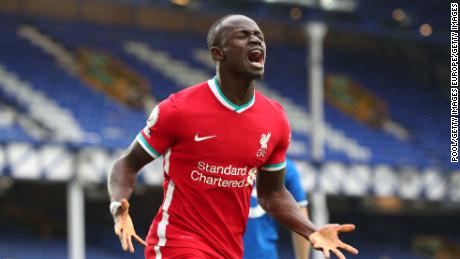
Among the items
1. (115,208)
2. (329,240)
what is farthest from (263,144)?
(115,208)

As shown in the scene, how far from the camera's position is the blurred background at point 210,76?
2153 cm

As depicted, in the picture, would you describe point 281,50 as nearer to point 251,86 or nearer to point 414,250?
point 414,250

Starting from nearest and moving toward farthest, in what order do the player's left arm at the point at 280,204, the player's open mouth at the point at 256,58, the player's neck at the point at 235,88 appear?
the player's open mouth at the point at 256,58, the player's neck at the point at 235,88, the player's left arm at the point at 280,204

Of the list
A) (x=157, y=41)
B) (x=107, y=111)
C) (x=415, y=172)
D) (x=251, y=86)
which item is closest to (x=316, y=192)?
(x=415, y=172)

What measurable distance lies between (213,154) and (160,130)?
0.35 m

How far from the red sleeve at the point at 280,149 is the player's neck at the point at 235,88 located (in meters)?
0.32

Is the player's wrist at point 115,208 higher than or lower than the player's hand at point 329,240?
higher

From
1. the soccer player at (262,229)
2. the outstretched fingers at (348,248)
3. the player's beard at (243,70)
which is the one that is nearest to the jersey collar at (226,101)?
the player's beard at (243,70)

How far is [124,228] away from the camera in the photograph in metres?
5.77

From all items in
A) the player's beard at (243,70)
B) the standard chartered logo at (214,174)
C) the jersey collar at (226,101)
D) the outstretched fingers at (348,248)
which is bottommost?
the outstretched fingers at (348,248)

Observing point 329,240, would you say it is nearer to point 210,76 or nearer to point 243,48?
point 243,48

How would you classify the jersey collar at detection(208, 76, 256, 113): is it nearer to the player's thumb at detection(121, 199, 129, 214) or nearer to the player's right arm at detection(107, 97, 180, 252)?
the player's right arm at detection(107, 97, 180, 252)

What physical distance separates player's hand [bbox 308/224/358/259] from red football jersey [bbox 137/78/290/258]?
51cm

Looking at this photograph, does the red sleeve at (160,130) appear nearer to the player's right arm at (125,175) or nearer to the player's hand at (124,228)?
the player's right arm at (125,175)
